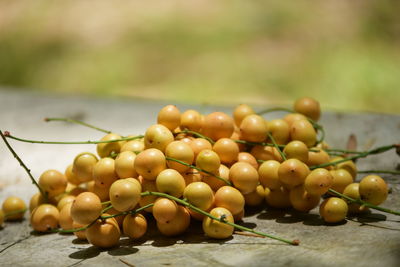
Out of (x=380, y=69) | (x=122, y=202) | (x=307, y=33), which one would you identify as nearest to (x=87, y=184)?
(x=122, y=202)

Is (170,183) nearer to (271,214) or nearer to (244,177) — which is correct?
(244,177)

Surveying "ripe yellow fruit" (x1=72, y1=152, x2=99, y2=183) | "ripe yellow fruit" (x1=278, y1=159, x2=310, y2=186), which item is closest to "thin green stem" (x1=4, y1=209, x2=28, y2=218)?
"ripe yellow fruit" (x1=72, y1=152, x2=99, y2=183)

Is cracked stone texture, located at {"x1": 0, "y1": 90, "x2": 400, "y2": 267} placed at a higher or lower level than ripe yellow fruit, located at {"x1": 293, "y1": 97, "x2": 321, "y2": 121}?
lower

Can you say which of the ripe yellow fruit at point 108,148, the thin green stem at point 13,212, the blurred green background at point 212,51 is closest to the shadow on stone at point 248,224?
the ripe yellow fruit at point 108,148

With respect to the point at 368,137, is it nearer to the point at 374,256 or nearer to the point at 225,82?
the point at 374,256

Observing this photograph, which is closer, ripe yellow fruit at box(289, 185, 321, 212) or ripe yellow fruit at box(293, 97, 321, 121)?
ripe yellow fruit at box(289, 185, 321, 212)

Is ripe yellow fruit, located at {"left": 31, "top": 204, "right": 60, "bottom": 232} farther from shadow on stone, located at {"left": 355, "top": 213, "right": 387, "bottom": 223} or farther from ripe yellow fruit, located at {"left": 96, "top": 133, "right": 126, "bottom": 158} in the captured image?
shadow on stone, located at {"left": 355, "top": 213, "right": 387, "bottom": 223}
